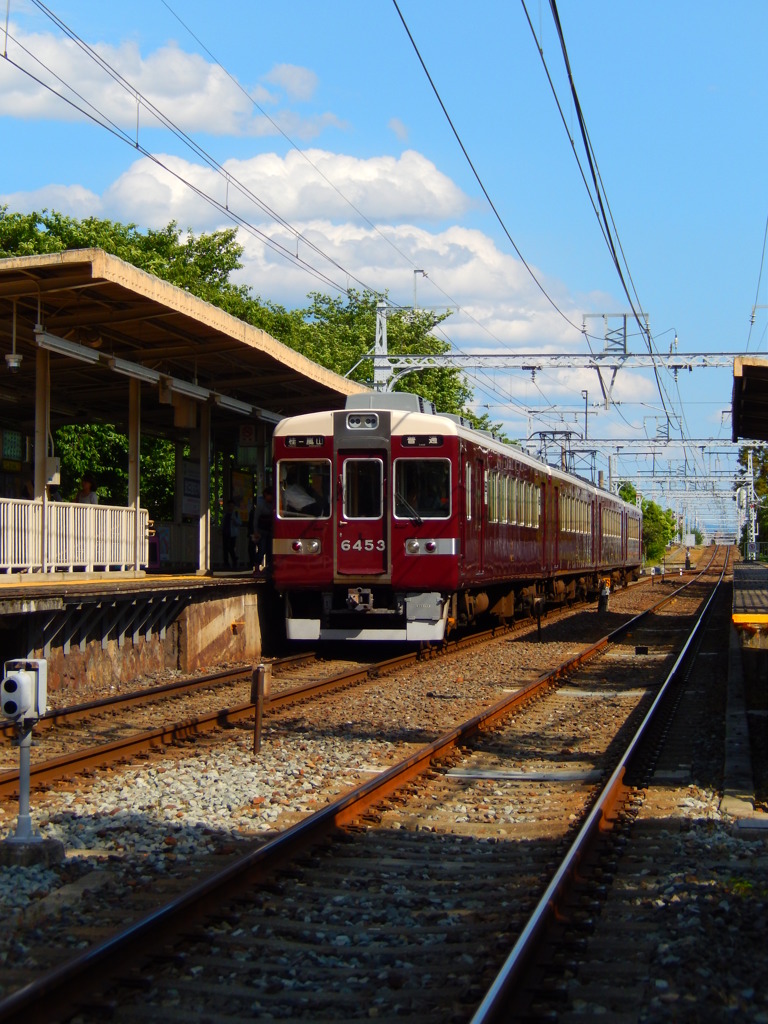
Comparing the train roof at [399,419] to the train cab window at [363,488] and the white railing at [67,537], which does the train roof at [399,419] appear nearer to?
the train cab window at [363,488]

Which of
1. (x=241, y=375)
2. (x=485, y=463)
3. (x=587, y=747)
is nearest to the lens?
(x=587, y=747)

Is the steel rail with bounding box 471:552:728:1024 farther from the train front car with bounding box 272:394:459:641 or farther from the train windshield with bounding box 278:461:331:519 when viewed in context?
the train windshield with bounding box 278:461:331:519

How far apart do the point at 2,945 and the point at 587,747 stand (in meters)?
5.93

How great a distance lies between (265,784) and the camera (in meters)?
7.87

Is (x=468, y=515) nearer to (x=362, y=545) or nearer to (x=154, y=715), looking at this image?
(x=362, y=545)

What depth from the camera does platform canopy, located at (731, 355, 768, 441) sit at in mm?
13758

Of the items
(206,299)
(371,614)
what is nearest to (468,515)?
(371,614)

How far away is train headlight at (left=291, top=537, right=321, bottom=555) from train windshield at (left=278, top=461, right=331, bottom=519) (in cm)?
32

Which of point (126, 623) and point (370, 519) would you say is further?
point (370, 519)

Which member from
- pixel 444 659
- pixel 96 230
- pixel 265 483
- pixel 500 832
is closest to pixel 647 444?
pixel 96 230

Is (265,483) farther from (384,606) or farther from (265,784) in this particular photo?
(265,784)

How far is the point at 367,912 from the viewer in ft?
17.2

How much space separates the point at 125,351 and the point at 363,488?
→ 13.3 ft

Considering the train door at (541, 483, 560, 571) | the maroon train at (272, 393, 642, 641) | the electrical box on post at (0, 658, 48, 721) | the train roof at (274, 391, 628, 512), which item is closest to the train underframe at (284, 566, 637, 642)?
the maroon train at (272, 393, 642, 641)
